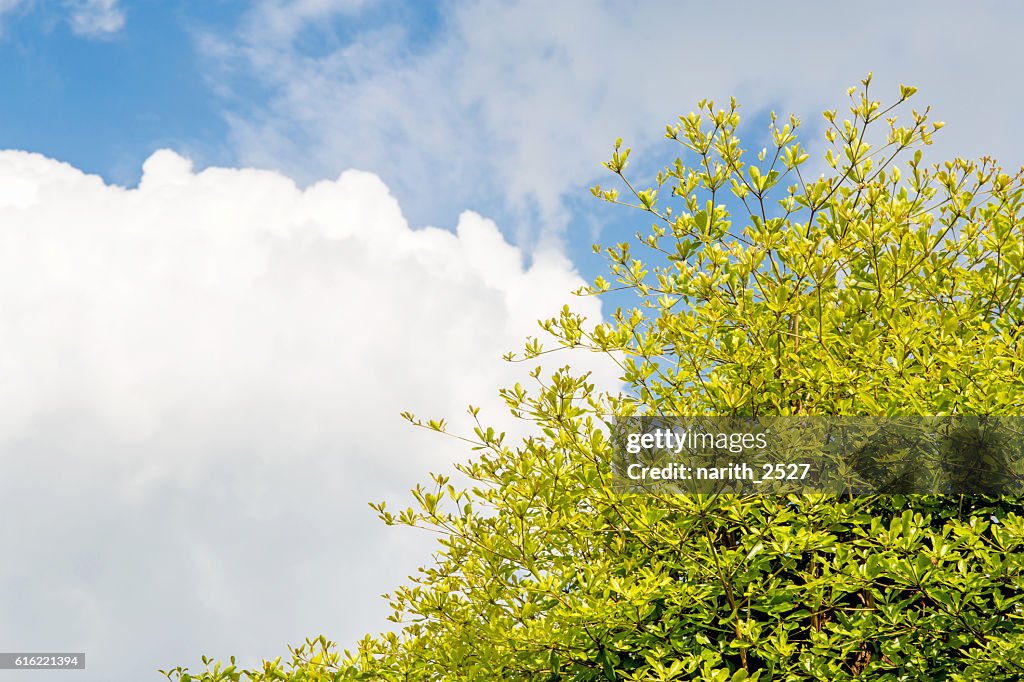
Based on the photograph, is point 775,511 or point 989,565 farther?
point 775,511

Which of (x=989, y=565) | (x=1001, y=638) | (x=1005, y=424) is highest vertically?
(x=1005, y=424)

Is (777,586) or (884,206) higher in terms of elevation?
(884,206)

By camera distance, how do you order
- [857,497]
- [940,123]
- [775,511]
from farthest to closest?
1. [940,123]
2. [857,497]
3. [775,511]

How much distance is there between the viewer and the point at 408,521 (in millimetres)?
7312

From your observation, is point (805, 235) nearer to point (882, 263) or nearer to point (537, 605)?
point (882, 263)

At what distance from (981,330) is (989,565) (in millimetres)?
2518

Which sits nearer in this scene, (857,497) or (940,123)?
(857,497)

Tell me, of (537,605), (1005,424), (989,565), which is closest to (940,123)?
(1005,424)

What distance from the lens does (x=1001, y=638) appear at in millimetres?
5785

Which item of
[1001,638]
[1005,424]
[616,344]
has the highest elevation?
[616,344]

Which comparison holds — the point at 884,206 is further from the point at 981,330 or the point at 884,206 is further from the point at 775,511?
the point at 775,511

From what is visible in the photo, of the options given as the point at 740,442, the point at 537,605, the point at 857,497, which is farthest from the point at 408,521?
the point at 857,497

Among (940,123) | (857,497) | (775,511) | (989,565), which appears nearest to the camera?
(989,565)

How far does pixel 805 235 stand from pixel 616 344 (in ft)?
5.66
